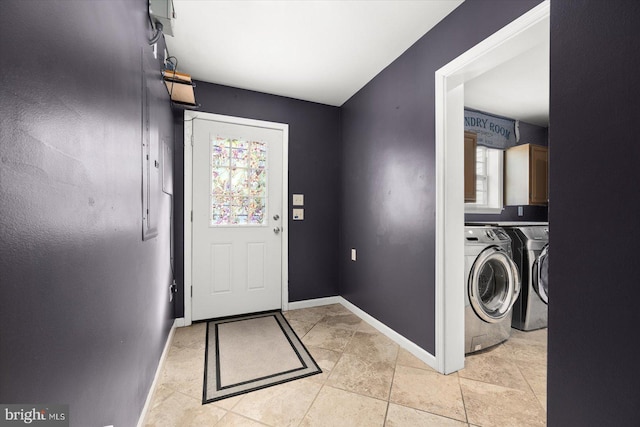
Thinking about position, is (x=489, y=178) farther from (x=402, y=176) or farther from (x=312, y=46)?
(x=312, y=46)

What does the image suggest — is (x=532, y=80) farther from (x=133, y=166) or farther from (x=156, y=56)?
(x=133, y=166)

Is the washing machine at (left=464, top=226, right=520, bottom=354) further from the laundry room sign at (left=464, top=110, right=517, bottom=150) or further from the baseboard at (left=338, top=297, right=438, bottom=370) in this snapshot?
the laundry room sign at (left=464, top=110, right=517, bottom=150)

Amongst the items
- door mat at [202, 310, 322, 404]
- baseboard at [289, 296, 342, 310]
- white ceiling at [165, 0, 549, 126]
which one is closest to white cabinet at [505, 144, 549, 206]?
white ceiling at [165, 0, 549, 126]

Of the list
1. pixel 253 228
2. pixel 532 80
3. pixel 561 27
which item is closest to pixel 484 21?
pixel 561 27

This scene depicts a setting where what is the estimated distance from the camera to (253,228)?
2943 mm

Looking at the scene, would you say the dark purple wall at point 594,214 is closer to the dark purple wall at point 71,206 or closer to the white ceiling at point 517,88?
the dark purple wall at point 71,206

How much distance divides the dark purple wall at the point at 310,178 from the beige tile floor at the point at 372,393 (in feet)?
3.41

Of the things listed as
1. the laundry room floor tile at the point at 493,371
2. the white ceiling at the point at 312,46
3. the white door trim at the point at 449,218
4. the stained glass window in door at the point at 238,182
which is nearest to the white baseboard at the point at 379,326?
the white door trim at the point at 449,218

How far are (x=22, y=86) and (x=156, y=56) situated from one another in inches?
57.2

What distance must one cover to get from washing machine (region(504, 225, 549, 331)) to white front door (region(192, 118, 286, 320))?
7.93 ft

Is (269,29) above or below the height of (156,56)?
above

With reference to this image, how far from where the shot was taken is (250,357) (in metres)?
2.05

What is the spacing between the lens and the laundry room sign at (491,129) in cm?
348

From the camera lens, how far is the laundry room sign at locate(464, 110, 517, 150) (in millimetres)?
3480
